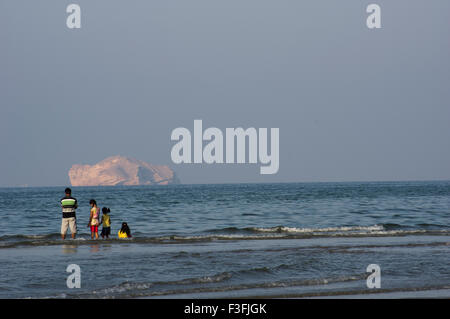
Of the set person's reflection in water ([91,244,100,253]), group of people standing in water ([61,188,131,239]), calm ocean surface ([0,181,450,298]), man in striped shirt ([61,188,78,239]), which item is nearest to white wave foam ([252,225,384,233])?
calm ocean surface ([0,181,450,298])

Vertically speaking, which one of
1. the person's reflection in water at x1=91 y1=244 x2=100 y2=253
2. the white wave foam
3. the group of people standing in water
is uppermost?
the group of people standing in water

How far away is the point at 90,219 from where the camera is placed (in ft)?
69.8

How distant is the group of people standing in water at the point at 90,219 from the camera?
64.5 ft

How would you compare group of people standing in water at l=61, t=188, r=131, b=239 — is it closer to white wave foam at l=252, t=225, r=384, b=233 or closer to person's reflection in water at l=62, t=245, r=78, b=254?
person's reflection in water at l=62, t=245, r=78, b=254

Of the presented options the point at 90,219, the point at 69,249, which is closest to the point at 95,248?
the point at 69,249

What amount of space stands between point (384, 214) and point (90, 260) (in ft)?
77.1

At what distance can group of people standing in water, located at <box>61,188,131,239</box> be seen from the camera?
19.7 metres

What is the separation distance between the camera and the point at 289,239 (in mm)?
21172

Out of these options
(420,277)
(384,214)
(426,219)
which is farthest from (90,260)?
(384,214)

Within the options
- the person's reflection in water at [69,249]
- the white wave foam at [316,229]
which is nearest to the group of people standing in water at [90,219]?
the person's reflection in water at [69,249]

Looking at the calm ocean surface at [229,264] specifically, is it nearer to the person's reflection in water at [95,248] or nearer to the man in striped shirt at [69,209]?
the person's reflection in water at [95,248]

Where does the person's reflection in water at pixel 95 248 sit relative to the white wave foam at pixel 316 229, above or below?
above

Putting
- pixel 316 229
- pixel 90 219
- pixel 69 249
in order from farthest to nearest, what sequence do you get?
pixel 316 229
pixel 90 219
pixel 69 249

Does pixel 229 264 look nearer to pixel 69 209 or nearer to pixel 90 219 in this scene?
pixel 69 209
